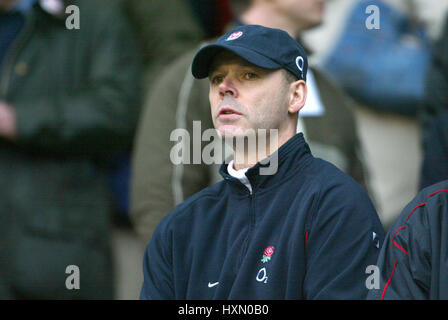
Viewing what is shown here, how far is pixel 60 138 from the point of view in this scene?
4355 millimetres

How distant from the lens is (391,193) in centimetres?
518

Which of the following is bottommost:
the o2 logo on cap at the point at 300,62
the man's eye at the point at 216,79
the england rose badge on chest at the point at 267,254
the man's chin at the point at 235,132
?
the england rose badge on chest at the point at 267,254

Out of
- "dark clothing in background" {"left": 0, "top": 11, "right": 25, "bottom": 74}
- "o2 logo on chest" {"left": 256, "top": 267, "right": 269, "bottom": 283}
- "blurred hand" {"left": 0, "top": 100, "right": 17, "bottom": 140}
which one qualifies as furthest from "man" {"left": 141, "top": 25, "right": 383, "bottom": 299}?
"dark clothing in background" {"left": 0, "top": 11, "right": 25, "bottom": 74}

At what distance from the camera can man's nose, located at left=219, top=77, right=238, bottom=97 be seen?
2.84 m

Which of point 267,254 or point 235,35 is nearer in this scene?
point 267,254

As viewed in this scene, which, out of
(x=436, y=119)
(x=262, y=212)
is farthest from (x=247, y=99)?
(x=436, y=119)

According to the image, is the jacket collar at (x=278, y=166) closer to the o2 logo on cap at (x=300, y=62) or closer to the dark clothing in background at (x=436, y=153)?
the o2 logo on cap at (x=300, y=62)

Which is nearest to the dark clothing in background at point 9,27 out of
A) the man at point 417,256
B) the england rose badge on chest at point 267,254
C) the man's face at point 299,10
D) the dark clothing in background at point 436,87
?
the man's face at point 299,10

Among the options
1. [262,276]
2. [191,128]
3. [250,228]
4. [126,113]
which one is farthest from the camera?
[126,113]

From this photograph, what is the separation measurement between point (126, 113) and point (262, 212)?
1913 mm

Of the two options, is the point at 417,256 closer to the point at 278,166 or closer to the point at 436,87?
the point at 278,166

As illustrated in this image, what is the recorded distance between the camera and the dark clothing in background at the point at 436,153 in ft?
12.8

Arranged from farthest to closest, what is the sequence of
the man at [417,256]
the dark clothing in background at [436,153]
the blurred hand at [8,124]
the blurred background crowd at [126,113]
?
the blurred hand at [8,124] < the blurred background crowd at [126,113] < the dark clothing in background at [436,153] < the man at [417,256]
